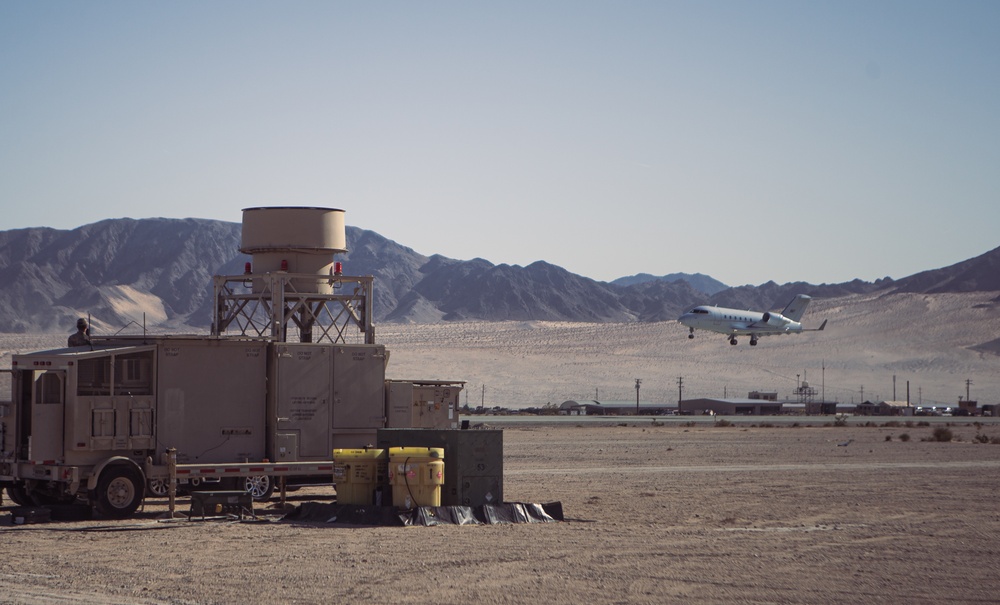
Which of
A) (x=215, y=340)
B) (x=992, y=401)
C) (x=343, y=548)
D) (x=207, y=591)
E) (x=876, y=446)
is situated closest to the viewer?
(x=207, y=591)

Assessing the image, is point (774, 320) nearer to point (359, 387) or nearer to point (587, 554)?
point (359, 387)

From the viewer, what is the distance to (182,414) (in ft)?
63.8

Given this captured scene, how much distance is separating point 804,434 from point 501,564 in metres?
46.8

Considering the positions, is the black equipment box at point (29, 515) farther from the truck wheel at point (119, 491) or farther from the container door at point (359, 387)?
the container door at point (359, 387)

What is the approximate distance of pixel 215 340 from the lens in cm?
1964

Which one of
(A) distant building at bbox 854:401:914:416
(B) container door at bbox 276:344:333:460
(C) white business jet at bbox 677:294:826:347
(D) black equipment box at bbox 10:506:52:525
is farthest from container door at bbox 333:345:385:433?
(A) distant building at bbox 854:401:914:416

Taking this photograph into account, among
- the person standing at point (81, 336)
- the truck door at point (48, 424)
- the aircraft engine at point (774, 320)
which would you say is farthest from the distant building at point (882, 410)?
the truck door at point (48, 424)

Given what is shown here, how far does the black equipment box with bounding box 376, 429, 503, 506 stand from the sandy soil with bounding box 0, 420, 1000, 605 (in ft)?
3.50

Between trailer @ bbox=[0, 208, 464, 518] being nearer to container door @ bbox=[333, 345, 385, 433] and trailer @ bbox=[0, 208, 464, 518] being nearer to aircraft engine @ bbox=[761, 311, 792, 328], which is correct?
container door @ bbox=[333, 345, 385, 433]

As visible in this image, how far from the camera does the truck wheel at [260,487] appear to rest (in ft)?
66.6

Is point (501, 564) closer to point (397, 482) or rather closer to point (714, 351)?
point (397, 482)

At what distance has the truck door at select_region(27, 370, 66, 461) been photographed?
18.3 metres

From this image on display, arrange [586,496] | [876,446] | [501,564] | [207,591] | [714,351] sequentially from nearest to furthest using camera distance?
[207,591], [501,564], [586,496], [876,446], [714,351]

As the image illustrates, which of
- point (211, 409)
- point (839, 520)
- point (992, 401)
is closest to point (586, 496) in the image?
point (839, 520)
